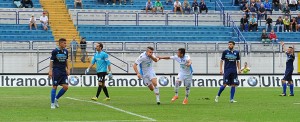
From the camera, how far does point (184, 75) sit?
28.3 metres

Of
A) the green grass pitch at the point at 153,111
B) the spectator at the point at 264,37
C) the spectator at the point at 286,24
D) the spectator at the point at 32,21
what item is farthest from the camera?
the spectator at the point at 286,24

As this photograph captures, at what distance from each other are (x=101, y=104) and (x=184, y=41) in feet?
96.0

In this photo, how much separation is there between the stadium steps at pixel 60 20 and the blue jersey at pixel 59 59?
29142mm

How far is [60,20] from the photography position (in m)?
57.1

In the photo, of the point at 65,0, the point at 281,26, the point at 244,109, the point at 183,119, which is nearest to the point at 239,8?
the point at 281,26

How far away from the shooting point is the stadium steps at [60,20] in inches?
2178

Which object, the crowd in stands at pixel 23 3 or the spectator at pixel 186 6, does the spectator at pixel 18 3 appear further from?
the spectator at pixel 186 6

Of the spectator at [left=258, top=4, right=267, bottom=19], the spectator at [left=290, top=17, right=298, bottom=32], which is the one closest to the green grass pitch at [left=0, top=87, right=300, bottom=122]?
the spectator at [left=290, top=17, right=298, bottom=32]

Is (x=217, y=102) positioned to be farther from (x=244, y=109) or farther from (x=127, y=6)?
(x=127, y=6)

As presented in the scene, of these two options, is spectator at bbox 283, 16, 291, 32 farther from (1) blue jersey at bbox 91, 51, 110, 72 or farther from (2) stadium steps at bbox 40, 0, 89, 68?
(1) blue jersey at bbox 91, 51, 110, 72

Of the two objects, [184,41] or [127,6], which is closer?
[184,41]

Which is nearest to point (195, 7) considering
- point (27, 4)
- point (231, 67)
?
point (27, 4)

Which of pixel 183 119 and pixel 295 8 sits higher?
pixel 295 8

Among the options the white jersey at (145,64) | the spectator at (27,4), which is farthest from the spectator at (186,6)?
the white jersey at (145,64)
